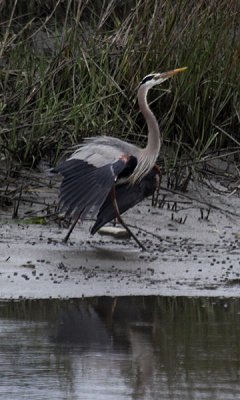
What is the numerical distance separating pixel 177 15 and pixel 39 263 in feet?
11.9

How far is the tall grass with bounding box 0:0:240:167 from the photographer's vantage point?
32.0 feet

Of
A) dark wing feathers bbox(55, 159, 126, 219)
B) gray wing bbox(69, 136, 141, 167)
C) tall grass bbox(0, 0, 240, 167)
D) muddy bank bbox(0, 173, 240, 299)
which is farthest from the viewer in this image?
tall grass bbox(0, 0, 240, 167)

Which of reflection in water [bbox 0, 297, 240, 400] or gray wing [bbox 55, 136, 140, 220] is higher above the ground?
reflection in water [bbox 0, 297, 240, 400]

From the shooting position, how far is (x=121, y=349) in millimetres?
5641

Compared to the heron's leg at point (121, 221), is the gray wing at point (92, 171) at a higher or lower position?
higher

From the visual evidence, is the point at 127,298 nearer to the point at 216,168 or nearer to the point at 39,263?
the point at 39,263

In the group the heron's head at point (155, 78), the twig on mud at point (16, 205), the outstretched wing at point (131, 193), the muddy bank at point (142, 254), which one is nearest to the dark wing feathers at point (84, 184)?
the outstretched wing at point (131, 193)

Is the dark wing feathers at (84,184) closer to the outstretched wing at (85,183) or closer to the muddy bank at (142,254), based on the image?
the outstretched wing at (85,183)

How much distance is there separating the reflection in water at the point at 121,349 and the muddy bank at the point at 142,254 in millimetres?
365

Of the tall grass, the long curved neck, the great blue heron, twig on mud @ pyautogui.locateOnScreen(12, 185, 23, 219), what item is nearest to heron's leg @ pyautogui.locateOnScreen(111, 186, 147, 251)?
the great blue heron

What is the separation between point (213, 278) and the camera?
757 centimetres

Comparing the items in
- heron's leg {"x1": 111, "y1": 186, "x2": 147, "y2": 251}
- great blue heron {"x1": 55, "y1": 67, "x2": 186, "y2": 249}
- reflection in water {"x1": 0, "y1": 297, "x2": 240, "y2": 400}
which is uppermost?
reflection in water {"x1": 0, "y1": 297, "x2": 240, "y2": 400}

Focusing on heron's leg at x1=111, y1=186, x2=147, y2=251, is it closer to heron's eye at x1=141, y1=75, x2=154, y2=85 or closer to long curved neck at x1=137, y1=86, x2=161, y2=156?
long curved neck at x1=137, y1=86, x2=161, y2=156

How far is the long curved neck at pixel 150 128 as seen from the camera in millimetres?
9047
